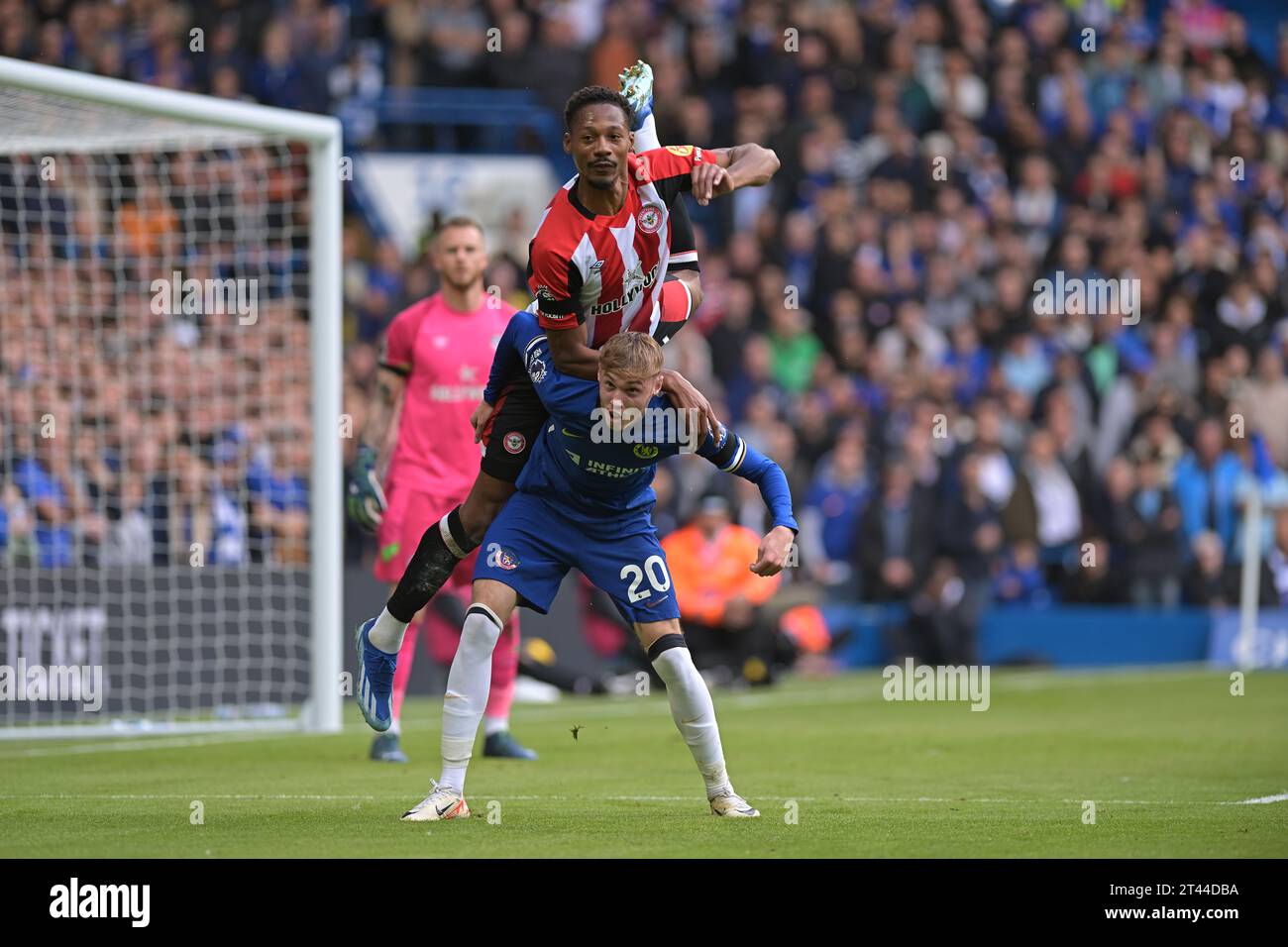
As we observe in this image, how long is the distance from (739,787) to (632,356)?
8.72 feet

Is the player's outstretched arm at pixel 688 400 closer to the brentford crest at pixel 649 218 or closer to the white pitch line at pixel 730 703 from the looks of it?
the brentford crest at pixel 649 218

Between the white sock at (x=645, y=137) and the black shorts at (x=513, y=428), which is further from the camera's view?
the white sock at (x=645, y=137)

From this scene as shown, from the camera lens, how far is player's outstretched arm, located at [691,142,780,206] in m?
7.55

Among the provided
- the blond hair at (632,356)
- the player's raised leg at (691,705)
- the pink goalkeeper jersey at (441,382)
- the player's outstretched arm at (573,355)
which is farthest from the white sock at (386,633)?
the pink goalkeeper jersey at (441,382)

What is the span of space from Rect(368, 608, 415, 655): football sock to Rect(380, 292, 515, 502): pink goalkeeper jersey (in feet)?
Answer: 8.83

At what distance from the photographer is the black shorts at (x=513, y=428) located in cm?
Result: 791

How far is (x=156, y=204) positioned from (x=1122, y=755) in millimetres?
9933

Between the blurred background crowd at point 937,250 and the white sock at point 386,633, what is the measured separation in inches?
362

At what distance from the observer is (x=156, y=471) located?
553 inches

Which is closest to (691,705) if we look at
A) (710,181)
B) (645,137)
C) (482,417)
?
(482,417)

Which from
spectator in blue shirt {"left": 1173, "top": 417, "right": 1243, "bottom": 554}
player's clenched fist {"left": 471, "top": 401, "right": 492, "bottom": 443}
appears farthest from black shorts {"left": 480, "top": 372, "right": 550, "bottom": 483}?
spectator in blue shirt {"left": 1173, "top": 417, "right": 1243, "bottom": 554}

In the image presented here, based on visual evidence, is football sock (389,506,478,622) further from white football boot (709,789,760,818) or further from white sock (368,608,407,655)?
white football boot (709,789,760,818)
